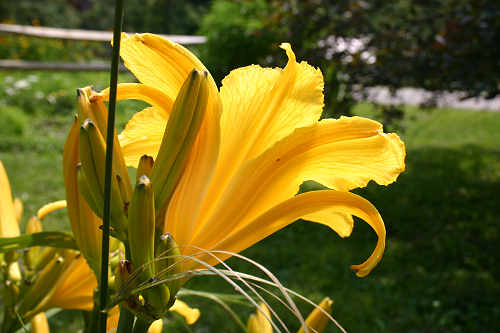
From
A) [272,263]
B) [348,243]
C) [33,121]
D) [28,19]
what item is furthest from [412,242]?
[28,19]

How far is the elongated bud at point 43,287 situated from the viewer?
1.75ft

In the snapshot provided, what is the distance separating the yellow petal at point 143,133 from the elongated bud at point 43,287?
5.5 inches

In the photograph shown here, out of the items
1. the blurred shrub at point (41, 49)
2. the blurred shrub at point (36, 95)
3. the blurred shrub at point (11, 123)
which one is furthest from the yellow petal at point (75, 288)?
the blurred shrub at point (41, 49)

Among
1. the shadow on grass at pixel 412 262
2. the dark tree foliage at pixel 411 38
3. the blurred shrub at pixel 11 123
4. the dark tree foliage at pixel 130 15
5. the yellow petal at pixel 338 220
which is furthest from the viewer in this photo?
the dark tree foliage at pixel 130 15

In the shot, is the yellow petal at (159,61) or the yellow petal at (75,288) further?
the yellow petal at (75,288)

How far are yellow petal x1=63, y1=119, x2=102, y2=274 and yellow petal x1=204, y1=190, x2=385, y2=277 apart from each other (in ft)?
0.33

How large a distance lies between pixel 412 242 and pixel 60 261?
134 inches

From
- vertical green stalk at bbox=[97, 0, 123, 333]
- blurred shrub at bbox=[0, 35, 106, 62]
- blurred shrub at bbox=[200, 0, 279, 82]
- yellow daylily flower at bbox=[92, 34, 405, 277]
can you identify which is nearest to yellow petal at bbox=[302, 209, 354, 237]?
yellow daylily flower at bbox=[92, 34, 405, 277]

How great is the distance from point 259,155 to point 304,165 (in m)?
0.04

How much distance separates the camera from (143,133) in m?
0.53

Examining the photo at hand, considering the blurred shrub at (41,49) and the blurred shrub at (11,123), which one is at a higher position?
the blurred shrub at (11,123)

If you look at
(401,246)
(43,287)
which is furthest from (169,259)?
(401,246)

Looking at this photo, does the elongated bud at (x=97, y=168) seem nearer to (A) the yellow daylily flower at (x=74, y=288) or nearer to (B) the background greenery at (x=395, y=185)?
(A) the yellow daylily flower at (x=74, y=288)

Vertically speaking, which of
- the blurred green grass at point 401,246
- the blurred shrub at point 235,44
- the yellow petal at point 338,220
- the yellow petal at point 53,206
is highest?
the yellow petal at point 338,220
